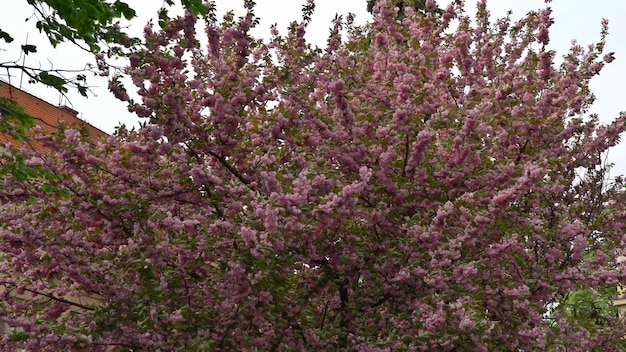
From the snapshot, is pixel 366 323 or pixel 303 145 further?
pixel 303 145

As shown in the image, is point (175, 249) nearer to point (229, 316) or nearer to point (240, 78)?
point (229, 316)

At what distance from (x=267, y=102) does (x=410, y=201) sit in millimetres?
2424

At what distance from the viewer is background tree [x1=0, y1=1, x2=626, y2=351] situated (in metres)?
6.60

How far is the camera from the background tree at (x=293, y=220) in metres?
6.60

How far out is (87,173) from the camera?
7629 mm

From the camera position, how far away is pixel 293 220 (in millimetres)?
6438

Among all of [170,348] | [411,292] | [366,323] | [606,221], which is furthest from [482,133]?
[170,348]

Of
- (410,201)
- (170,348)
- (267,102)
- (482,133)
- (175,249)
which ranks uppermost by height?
(267,102)

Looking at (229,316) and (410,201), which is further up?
(410,201)

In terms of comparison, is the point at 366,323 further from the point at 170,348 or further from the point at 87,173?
the point at 87,173

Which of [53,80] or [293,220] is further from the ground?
[53,80]

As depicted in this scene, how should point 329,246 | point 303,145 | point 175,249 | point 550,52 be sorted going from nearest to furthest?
point 175,249
point 329,246
point 303,145
point 550,52

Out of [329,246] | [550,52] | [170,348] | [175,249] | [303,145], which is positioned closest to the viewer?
[170,348]

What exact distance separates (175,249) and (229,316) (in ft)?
3.44
